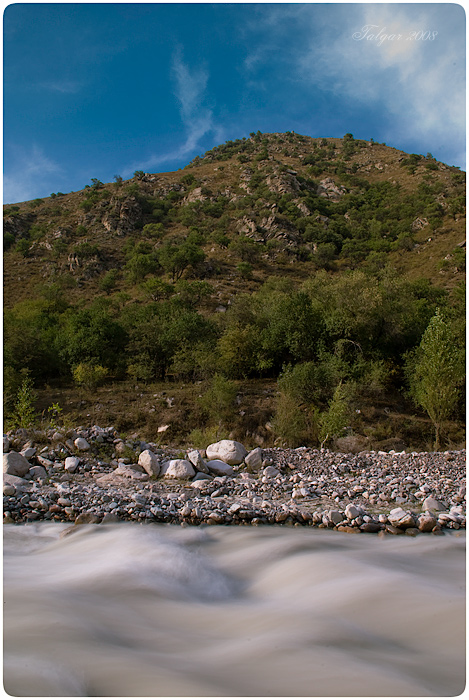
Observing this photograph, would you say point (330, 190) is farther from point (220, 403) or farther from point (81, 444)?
point (81, 444)

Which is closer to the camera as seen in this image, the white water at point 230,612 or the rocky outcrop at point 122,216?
the white water at point 230,612

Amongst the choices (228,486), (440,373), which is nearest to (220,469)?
(228,486)

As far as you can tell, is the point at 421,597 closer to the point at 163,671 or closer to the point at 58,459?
the point at 163,671

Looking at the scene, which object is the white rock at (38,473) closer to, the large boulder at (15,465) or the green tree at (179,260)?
the large boulder at (15,465)

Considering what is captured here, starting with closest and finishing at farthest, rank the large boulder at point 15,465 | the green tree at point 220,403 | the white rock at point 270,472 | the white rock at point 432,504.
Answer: the white rock at point 432,504 < the large boulder at point 15,465 < the white rock at point 270,472 < the green tree at point 220,403

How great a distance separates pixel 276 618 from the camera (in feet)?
11.9

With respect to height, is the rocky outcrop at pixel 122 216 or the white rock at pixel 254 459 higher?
the rocky outcrop at pixel 122 216

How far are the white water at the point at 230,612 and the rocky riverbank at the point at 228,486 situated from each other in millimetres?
404

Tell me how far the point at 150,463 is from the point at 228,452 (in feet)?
8.40

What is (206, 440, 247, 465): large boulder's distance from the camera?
11195mm

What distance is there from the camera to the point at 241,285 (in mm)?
47812

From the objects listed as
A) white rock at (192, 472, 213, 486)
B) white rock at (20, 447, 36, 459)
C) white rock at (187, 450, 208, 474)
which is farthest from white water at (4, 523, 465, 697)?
white rock at (20, 447, 36, 459)

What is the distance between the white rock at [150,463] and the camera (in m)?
9.65

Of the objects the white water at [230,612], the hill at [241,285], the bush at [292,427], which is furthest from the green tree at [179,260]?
the white water at [230,612]
